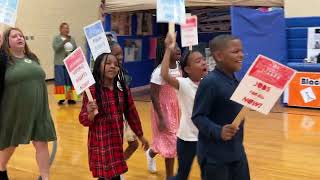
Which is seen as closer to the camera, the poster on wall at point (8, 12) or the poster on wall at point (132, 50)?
the poster on wall at point (8, 12)

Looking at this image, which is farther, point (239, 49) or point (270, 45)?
point (270, 45)

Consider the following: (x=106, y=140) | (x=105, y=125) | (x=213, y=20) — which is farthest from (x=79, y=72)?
(x=213, y=20)

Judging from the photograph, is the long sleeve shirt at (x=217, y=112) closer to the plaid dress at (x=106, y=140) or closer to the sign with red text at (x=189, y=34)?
the plaid dress at (x=106, y=140)

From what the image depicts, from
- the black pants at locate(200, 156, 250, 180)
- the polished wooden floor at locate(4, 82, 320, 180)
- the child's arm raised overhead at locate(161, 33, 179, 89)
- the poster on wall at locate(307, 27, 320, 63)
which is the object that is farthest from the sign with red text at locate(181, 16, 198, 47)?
the poster on wall at locate(307, 27, 320, 63)

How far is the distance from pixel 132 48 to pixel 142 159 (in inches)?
233

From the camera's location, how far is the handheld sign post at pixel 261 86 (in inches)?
84.6

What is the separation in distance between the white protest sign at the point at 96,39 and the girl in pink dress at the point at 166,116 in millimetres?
483

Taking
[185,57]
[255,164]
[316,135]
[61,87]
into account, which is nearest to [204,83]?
[185,57]

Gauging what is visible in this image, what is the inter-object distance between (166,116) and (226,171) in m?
1.61

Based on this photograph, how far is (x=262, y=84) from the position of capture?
219 centimetres

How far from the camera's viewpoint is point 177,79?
3.31 meters

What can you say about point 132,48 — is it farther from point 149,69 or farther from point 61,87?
point 61,87

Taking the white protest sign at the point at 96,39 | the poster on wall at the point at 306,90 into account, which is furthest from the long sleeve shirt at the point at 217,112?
the poster on wall at the point at 306,90

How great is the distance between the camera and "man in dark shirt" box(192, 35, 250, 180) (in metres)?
2.35
